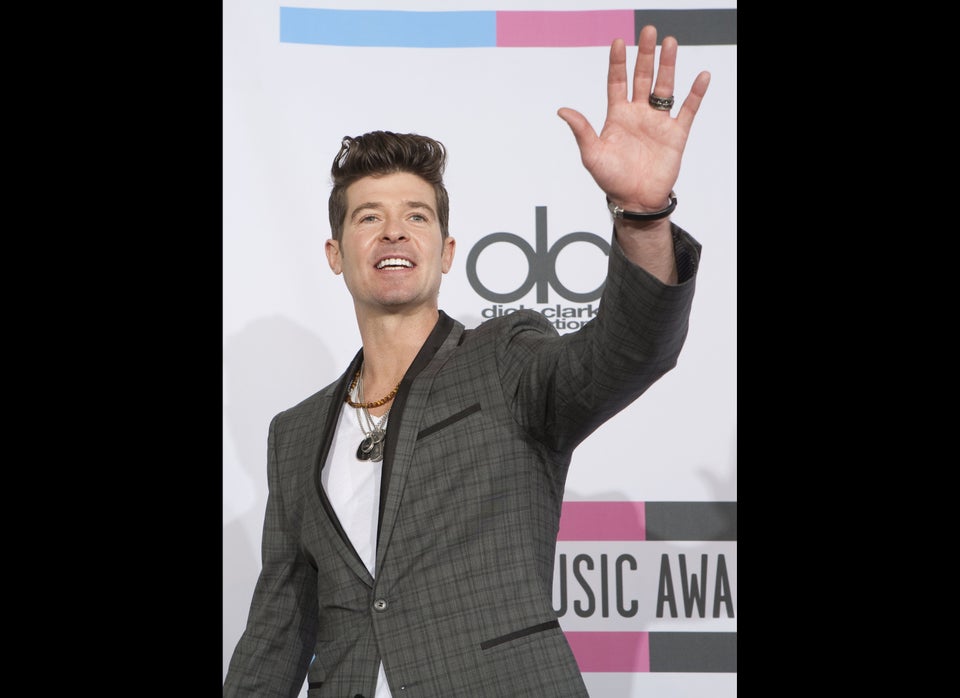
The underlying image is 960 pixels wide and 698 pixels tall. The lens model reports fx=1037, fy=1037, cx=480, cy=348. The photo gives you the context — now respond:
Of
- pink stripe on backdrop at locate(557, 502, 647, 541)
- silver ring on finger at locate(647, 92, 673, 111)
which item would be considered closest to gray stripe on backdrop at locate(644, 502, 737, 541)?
pink stripe on backdrop at locate(557, 502, 647, 541)

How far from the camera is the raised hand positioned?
1798 mm

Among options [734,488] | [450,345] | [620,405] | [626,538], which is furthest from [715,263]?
[620,405]

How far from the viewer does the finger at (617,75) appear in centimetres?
184

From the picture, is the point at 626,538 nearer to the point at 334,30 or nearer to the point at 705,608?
the point at 705,608

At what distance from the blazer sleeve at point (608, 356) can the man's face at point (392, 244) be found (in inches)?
15.6

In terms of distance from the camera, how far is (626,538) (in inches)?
132

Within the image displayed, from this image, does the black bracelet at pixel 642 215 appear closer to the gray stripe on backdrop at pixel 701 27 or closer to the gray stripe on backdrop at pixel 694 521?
the gray stripe on backdrop at pixel 694 521

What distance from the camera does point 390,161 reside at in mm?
2564

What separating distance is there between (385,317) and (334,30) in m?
1.50

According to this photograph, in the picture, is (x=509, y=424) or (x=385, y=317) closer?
(x=509, y=424)

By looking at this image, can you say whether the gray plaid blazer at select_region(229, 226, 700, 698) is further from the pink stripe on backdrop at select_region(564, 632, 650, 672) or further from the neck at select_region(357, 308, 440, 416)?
the pink stripe on backdrop at select_region(564, 632, 650, 672)

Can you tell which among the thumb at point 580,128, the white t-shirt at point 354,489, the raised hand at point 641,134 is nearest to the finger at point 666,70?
the raised hand at point 641,134

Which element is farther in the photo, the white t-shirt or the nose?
the nose

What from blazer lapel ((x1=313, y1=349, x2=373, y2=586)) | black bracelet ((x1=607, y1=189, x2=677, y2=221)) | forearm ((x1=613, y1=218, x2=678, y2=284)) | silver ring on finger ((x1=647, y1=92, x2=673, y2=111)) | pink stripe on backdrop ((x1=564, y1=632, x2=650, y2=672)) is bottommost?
pink stripe on backdrop ((x1=564, y1=632, x2=650, y2=672))
